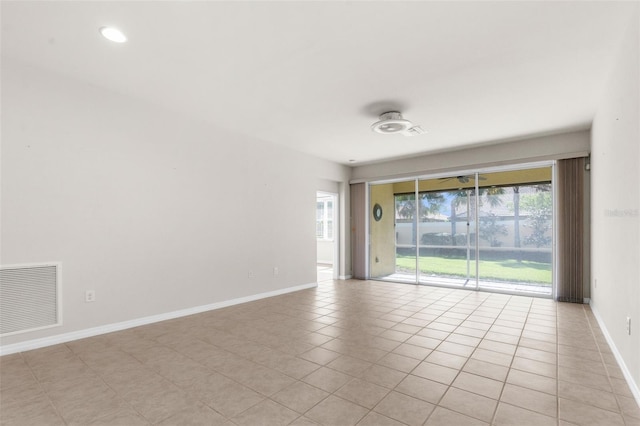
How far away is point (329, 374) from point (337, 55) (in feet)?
8.86

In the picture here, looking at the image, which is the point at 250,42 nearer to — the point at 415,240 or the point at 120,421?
the point at 120,421

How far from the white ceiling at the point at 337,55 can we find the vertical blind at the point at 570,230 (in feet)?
3.03


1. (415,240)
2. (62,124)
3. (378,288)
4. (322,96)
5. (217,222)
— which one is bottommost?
(378,288)

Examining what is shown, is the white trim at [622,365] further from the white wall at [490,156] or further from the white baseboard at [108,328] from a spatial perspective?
the white baseboard at [108,328]

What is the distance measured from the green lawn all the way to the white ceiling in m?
2.53

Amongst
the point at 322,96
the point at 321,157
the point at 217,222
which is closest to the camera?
the point at 322,96

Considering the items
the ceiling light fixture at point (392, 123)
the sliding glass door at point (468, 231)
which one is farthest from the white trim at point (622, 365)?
the ceiling light fixture at point (392, 123)

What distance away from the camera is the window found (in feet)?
33.4

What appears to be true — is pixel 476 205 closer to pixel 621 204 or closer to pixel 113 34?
pixel 621 204

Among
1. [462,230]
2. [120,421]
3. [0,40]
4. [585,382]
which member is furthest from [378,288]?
[0,40]

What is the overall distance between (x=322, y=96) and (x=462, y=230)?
4.11m

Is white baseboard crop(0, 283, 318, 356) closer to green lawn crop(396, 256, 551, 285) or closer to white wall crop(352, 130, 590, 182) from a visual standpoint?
green lawn crop(396, 256, 551, 285)

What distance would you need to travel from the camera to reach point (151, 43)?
261cm

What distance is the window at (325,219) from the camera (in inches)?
401
